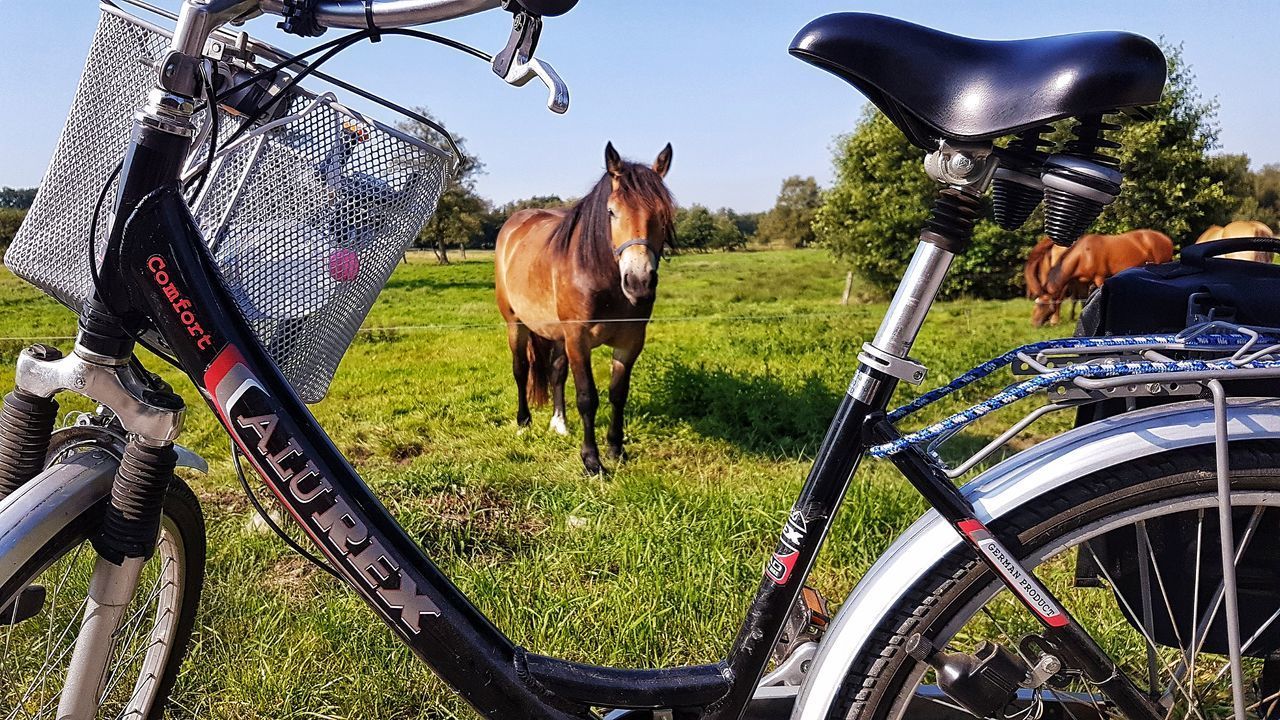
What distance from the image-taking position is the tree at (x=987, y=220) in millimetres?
4797

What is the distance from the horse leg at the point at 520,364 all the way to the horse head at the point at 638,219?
1.28m

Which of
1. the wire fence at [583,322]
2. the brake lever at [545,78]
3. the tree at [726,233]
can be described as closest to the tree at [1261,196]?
the wire fence at [583,322]

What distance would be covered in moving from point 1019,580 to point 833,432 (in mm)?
297

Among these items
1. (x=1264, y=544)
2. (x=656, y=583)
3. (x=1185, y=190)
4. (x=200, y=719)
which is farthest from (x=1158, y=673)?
(x=1185, y=190)

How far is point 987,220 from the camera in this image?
532 cm

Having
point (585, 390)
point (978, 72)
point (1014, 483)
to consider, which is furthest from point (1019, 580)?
point (585, 390)

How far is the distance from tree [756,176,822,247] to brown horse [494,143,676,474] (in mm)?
1605

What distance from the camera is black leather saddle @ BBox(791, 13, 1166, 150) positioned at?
0.90 m

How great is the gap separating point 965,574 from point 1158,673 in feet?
1.59

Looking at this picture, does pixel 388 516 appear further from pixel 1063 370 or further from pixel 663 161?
pixel 663 161

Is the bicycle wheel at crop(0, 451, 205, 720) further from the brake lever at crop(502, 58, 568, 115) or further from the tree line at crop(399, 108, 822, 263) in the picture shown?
the tree line at crop(399, 108, 822, 263)

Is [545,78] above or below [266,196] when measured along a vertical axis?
above

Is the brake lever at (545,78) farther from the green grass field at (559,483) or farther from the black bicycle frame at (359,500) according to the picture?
the green grass field at (559,483)

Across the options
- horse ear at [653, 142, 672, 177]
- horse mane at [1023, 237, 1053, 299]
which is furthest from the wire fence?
horse mane at [1023, 237, 1053, 299]
